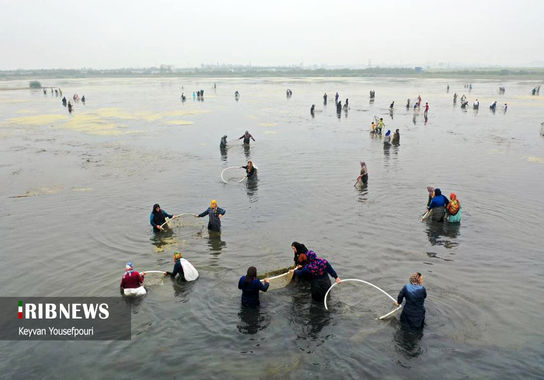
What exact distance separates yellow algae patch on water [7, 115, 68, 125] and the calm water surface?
1624cm

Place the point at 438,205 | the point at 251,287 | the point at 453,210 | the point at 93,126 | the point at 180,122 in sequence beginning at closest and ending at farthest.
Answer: the point at 251,287, the point at 453,210, the point at 438,205, the point at 93,126, the point at 180,122

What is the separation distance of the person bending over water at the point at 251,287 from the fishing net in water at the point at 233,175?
13428 mm

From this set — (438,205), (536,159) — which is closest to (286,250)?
(438,205)

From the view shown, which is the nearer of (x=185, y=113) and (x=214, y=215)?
(x=214, y=215)

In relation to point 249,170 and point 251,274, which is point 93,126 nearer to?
point 249,170

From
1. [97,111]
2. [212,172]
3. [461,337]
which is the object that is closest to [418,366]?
[461,337]

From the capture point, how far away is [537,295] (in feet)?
36.4

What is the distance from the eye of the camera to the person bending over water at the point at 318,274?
1034 centimetres

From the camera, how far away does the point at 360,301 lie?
10883 millimetres

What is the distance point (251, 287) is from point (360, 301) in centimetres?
319

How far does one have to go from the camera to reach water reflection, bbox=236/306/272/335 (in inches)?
384

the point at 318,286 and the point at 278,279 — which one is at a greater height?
the point at 318,286

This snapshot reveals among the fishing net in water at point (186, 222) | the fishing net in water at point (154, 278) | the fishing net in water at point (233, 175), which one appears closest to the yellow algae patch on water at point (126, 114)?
the fishing net in water at point (233, 175)

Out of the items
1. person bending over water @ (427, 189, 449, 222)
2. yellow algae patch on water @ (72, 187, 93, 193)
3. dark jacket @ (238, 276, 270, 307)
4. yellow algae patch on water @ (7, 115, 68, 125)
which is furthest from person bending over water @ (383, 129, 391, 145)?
yellow algae patch on water @ (7, 115, 68, 125)
